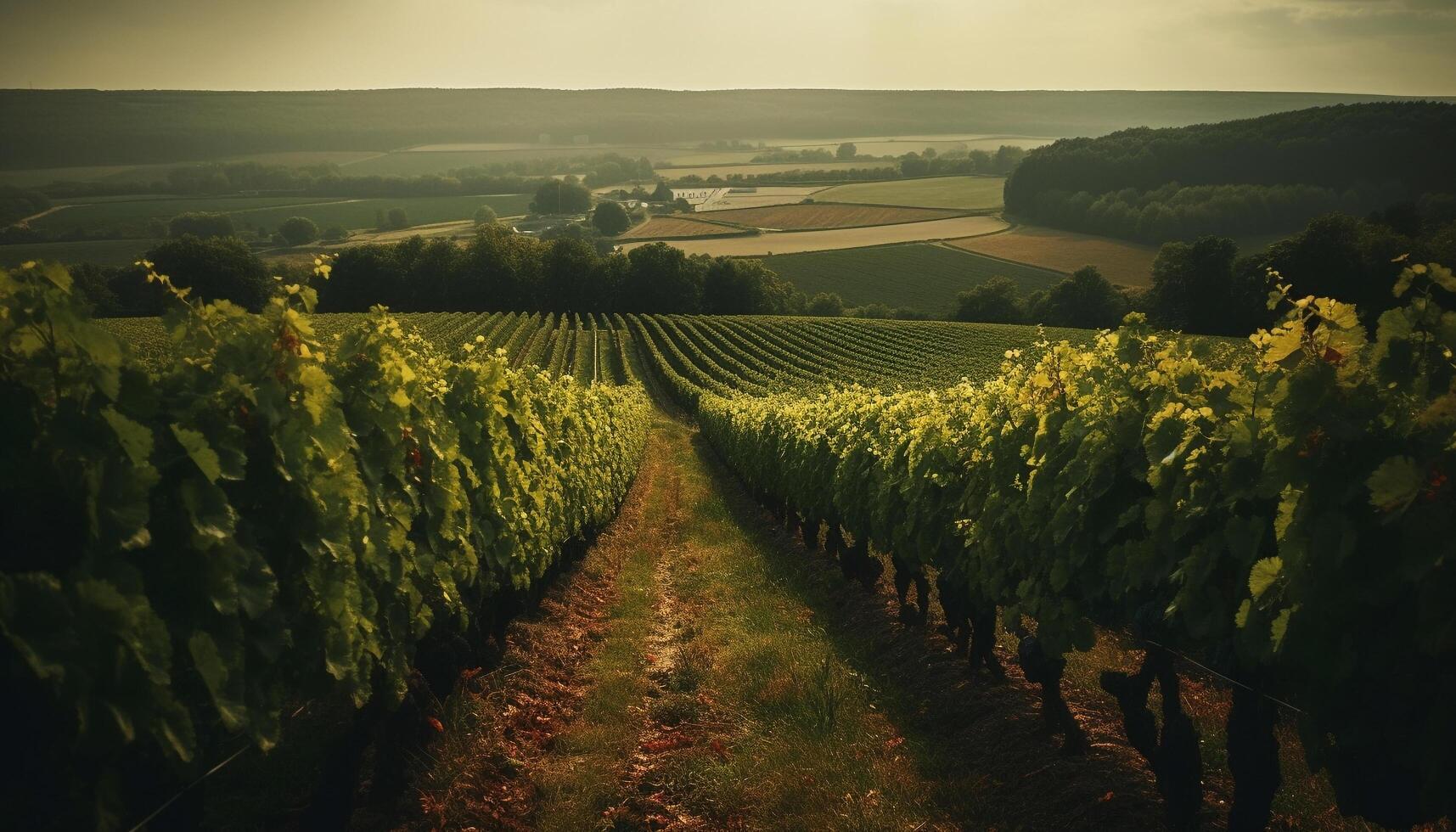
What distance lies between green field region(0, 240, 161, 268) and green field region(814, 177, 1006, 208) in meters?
98.1

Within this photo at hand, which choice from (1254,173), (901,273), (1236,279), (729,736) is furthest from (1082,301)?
(729,736)

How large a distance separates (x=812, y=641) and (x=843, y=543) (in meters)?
3.93

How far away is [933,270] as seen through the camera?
100000mm

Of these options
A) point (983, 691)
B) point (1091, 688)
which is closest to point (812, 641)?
point (983, 691)

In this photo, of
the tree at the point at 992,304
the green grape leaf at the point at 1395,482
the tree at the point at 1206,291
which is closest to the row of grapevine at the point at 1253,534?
the green grape leaf at the point at 1395,482

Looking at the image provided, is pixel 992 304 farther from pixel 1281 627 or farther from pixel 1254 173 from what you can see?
pixel 1281 627

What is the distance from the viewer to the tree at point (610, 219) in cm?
14862

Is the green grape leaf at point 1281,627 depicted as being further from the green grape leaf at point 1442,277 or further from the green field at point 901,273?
the green field at point 901,273

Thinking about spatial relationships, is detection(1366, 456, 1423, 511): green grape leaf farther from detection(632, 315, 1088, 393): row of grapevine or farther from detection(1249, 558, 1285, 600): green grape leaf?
detection(632, 315, 1088, 393): row of grapevine

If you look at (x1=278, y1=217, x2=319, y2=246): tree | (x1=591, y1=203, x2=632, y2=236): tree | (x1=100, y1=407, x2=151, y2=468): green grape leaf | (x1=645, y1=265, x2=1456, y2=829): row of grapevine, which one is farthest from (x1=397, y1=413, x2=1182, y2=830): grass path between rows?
(x1=591, y1=203, x2=632, y2=236): tree

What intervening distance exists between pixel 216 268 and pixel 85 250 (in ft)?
70.6

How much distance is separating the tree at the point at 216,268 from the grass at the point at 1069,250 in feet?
250

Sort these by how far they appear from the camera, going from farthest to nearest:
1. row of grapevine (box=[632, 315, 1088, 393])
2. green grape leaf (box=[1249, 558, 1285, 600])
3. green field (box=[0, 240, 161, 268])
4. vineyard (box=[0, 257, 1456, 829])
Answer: green field (box=[0, 240, 161, 268]) → row of grapevine (box=[632, 315, 1088, 393]) → green grape leaf (box=[1249, 558, 1285, 600]) → vineyard (box=[0, 257, 1456, 829])

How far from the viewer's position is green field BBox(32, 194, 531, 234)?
110500 mm
